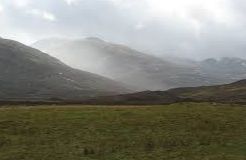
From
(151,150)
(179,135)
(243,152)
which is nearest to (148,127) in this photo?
(179,135)

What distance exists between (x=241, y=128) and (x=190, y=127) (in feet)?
17.5

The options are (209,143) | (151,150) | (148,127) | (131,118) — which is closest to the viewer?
(151,150)

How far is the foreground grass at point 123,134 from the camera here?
41.0 metres

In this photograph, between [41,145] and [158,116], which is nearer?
[41,145]

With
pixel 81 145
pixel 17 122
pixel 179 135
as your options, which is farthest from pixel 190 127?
pixel 17 122

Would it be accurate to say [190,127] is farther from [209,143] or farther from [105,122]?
[105,122]

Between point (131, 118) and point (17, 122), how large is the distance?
11878 millimetres

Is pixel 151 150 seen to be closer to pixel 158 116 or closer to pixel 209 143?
pixel 209 143

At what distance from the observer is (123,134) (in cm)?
4709

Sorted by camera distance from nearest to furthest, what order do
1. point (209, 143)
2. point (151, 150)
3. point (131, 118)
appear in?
point (151, 150), point (209, 143), point (131, 118)

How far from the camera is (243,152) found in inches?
1687

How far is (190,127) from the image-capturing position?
166 feet

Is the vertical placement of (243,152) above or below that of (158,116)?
below

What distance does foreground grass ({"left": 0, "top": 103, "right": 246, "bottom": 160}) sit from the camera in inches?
1615
